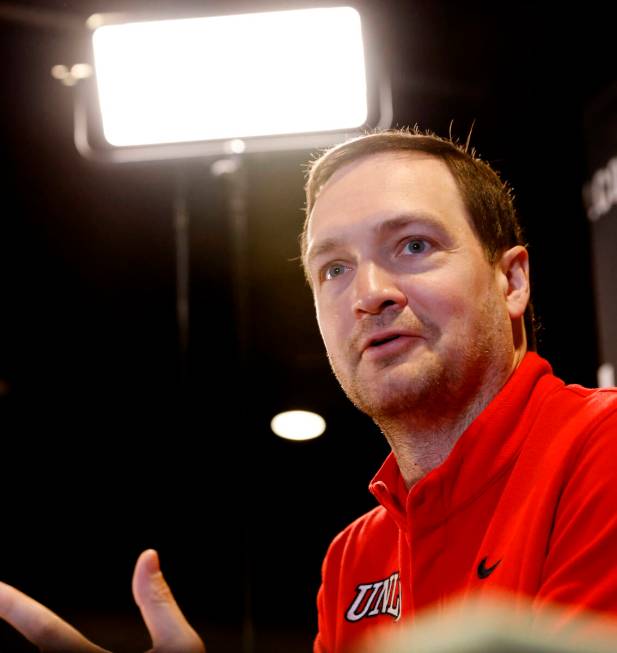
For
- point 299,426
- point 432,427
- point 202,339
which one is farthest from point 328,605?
point 202,339

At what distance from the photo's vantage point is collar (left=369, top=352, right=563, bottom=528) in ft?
4.24

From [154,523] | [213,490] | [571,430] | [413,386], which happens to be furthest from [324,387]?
[571,430]

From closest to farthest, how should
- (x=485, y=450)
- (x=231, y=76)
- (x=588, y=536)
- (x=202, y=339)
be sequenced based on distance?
(x=588, y=536)
(x=485, y=450)
(x=231, y=76)
(x=202, y=339)

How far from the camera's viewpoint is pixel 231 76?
1847mm

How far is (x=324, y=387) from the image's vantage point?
314 cm

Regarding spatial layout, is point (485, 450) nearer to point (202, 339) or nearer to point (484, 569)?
point (484, 569)

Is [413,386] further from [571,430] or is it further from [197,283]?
[197,283]

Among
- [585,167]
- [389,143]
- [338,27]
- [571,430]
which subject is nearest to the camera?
[571,430]

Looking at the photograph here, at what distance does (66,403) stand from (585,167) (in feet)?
6.80

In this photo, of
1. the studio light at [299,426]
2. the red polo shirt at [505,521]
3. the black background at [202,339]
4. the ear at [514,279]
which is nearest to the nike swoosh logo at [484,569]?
the red polo shirt at [505,521]

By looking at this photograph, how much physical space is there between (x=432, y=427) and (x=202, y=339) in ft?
5.97


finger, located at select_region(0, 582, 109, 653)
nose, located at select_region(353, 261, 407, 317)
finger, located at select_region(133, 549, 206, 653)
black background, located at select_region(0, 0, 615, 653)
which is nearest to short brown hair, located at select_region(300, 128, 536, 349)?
nose, located at select_region(353, 261, 407, 317)

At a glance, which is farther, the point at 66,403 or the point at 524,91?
the point at 66,403

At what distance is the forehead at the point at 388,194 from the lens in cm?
146
